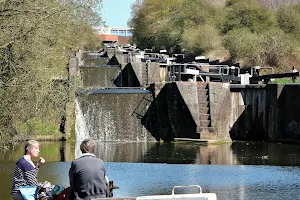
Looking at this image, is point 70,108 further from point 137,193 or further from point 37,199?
point 37,199

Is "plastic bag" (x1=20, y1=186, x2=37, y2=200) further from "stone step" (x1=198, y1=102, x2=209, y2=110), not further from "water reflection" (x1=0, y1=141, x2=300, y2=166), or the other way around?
"stone step" (x1=198, y1=102, x2=209, y2=110)

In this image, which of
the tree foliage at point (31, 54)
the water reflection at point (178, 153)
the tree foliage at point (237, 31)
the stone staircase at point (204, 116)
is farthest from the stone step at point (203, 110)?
the tree foliage at point (237, 31)

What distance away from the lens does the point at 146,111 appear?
40188 mm

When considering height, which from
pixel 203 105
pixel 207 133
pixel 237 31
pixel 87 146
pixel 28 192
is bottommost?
pixel 28 192

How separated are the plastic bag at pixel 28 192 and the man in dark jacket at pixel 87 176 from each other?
128cm

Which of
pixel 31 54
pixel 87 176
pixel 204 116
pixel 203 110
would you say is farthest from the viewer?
pixel 203 110

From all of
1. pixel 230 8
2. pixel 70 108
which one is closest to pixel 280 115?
pixel 70 108

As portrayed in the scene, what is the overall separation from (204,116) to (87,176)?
1157 inches

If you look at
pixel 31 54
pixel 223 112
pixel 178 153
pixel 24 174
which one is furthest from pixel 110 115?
pixel 24 174

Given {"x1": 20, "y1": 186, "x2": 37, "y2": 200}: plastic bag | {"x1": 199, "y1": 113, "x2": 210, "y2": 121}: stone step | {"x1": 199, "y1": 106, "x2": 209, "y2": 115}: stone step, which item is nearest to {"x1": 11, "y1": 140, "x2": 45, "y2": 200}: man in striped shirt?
{"x1": 20, "y1": 186, "x2": 37, "y2": 200}: plastic bag

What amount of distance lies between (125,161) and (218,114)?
10427 millimetres

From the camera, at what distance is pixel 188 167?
27234 millimetres

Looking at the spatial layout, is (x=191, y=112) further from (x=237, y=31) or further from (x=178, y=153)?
(x=237, y=31)

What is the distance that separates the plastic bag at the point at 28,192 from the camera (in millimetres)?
10680
